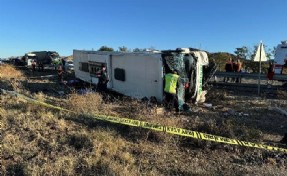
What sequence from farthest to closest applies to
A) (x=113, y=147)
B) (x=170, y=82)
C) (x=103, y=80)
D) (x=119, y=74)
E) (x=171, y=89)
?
1. (x=103, y=80)
2. (x=119, y=74)
3. (x=171, y=89)
4. (x=170, y=82)
5. (x=113, y=147)

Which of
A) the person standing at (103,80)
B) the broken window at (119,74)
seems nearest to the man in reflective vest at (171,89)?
the broken window at (119,74)

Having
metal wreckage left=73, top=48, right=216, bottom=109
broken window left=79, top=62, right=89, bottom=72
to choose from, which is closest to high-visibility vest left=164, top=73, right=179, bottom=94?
metal wreckage left=73, top=48, right=216, bottom=109

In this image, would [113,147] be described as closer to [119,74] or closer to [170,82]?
[170,82]

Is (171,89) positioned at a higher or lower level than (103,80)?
higher

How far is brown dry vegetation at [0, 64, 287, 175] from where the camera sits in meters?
6.38

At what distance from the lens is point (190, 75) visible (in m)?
14.1

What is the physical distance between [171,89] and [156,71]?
133 cm

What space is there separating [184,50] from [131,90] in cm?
291

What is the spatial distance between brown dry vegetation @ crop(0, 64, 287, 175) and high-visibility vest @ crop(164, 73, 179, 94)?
6.24 ft

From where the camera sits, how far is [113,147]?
7.22 metres

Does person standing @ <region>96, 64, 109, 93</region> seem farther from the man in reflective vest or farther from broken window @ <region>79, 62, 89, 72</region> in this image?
the man in reflective vest

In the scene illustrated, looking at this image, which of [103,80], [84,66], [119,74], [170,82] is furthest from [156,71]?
[84,66]

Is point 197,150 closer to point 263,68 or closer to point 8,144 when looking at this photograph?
point 8,144

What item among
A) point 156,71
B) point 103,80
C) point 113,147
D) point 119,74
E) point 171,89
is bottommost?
point 113,147
